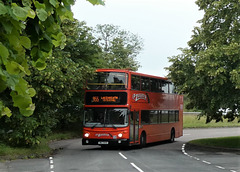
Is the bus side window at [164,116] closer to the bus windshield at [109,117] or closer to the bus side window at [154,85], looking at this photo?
the bus side window at [154,85]

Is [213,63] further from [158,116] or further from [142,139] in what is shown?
[158,116]

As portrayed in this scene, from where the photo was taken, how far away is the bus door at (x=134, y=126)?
81.1ft

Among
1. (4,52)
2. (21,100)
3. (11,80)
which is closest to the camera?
(4,52)

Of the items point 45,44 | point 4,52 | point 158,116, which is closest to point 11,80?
point 4,52

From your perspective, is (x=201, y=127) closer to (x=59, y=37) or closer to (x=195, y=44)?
(x=195, y=44)

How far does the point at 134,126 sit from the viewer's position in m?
25.2

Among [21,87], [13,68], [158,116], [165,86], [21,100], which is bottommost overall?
[21,100]

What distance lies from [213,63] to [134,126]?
17.0 ft

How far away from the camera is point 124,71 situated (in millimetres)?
24469

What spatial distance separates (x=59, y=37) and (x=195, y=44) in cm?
2356

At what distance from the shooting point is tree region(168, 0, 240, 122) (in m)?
23.4

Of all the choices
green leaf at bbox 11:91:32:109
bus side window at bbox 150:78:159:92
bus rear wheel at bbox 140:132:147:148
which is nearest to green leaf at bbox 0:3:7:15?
green leaf at bbox 11:91:32:109

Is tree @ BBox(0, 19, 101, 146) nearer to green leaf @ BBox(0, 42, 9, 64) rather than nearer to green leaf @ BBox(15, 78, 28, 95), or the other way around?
green leaf @ BBox(15, 78, 28, 95)

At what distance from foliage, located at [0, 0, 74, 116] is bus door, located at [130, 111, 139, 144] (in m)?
19.6
